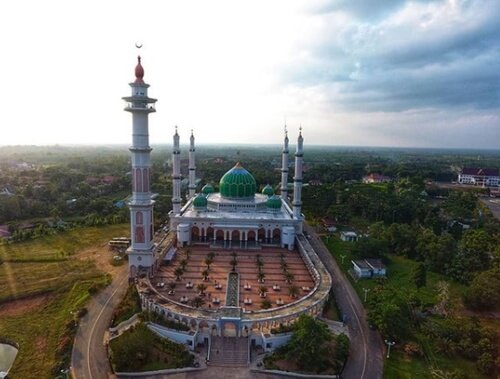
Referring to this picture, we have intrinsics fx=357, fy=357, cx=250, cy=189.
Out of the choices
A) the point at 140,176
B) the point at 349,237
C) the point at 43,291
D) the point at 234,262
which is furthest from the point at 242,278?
the point at 349,237

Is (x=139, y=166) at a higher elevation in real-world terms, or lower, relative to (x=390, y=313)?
higher

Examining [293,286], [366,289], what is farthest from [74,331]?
[366,289]

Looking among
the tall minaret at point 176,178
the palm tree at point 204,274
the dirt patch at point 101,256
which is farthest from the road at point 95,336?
the tall minaret at point 176,178

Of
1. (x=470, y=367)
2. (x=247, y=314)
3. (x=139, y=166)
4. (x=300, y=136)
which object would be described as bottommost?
(x=470, y=367)

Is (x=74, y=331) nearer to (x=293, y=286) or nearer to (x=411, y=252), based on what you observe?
(x=293, y=286)

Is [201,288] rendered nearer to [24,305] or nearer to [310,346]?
[310,346]
